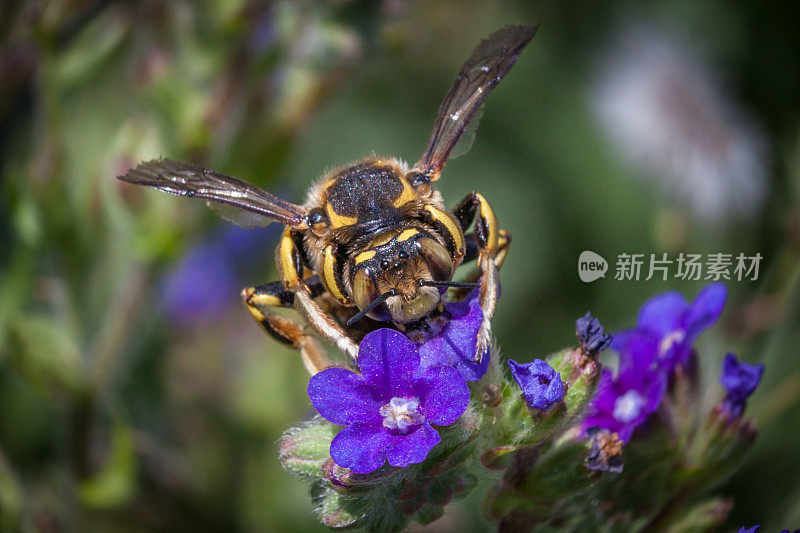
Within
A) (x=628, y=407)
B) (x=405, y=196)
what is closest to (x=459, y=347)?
(x=405, y=196)

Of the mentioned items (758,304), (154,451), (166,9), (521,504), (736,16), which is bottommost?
(521,504)

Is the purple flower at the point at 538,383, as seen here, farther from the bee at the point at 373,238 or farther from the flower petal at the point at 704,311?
the flower petal at the point at 704,311

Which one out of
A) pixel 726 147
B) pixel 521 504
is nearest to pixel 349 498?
pixel 521 504

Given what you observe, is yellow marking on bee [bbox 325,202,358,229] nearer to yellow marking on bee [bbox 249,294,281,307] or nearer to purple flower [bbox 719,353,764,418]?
yellow marking on bee [bbox 249,294,281,307]

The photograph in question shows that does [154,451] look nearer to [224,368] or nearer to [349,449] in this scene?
[224,368]

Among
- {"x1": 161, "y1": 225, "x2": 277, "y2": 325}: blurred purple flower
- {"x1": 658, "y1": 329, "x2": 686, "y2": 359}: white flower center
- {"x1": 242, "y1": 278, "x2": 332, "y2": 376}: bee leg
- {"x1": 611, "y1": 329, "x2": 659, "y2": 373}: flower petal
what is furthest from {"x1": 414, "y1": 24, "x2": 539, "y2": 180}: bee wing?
{"x1": 161, "y1": 225, "x2": 277, "y2": 325}: blurred purple flower

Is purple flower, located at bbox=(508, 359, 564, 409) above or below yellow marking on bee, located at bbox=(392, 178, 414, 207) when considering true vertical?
below
